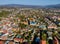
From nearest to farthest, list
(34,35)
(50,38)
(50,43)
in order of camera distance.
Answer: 1. (50,43)
2. (50,38)
3. (34,35)

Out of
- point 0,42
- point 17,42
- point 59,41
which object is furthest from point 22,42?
point 59,41

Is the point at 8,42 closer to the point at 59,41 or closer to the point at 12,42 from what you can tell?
the point at 12,42

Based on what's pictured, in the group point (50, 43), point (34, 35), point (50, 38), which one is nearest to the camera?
point (50, 43)

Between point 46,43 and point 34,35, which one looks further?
point 34,35

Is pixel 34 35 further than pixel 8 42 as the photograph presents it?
Yes

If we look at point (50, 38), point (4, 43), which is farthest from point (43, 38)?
point (4, 43)

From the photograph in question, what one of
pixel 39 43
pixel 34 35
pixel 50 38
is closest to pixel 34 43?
pixel 39 43

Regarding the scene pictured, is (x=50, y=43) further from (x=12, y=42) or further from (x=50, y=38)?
(x=12, y=42)
